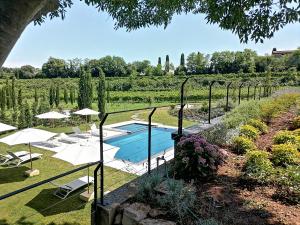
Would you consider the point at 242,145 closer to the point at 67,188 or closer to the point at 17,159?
the point at 67,188

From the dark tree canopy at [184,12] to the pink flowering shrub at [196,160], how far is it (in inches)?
68.3

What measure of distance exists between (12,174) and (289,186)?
905 cm

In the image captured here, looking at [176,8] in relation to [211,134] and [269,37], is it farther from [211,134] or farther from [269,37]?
[211,134]

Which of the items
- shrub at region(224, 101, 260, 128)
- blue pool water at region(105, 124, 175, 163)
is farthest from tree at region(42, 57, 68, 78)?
shrub at region(224, 101, 260, 128)

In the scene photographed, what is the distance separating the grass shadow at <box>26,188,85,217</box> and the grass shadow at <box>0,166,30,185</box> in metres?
1.72

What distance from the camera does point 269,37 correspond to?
3.13 m

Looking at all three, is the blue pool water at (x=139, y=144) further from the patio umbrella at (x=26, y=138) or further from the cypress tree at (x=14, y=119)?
the cypress tree at (x=14, y=119)

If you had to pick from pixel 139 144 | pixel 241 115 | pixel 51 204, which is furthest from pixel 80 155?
pixel 139 144

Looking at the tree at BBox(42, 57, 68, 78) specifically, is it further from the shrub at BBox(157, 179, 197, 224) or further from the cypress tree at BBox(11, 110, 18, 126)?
the shrub at BBox(157, 179, 197, 224)

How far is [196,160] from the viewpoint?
3.93 m

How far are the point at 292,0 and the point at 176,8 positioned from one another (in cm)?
159

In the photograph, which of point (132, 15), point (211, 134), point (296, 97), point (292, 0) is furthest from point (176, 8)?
point (296, 97)

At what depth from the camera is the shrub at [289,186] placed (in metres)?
3.34

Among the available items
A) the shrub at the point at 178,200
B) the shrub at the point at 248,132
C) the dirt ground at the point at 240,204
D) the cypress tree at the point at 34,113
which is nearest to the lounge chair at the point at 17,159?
the shrub at the point at 248,132
